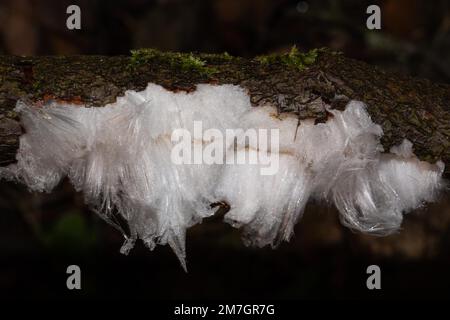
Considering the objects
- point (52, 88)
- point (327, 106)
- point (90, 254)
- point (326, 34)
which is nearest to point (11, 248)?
point (90, 254)

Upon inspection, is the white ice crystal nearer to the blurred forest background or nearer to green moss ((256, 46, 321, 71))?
green moss ((256, 46, 321, 71))

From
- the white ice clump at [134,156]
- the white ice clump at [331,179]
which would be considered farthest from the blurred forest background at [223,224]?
the white ice clump at [134,156]

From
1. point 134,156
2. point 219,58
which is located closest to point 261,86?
point 219,58

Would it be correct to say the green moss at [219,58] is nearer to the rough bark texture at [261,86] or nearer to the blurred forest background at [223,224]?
the rough bark texture at [261,86]

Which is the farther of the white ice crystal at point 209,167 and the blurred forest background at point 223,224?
the blurred forest background at point 223,224

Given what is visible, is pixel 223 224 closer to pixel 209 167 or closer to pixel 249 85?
pixel 209 167

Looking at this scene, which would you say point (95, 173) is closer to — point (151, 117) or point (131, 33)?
point (151, 117)
